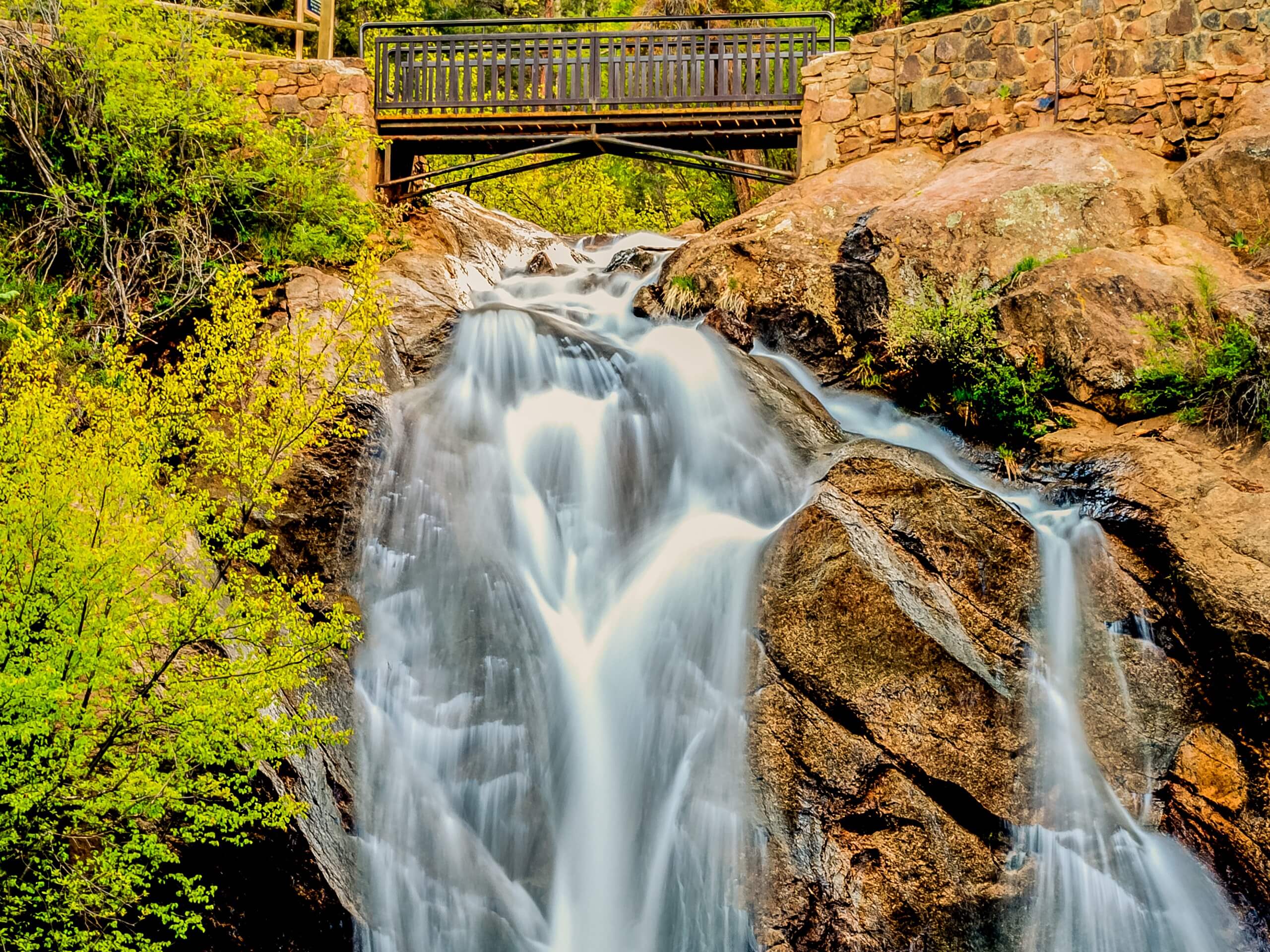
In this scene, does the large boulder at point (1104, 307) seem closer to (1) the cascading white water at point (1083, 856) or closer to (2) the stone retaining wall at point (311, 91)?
(1) the cascading white water at point (1083, 856)

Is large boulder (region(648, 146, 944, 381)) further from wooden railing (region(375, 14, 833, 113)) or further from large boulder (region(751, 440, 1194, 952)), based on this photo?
large boulder (region(751, 440, 1194, 952))

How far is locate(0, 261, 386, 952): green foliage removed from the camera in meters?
6.57

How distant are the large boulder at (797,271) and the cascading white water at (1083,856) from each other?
406 centimetres

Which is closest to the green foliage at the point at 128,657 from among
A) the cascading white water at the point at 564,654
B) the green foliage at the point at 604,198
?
the cascading white water at the point at 564,654

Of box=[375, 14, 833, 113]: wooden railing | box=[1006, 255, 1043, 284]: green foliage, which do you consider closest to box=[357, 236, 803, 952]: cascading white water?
box=[1006, 255, 1043, 284]: green foliage

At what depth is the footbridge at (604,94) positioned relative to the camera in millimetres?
15320

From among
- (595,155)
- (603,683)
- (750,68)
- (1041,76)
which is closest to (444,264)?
(595,155)

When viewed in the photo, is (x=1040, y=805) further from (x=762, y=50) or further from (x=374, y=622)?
(x=762, y=50)

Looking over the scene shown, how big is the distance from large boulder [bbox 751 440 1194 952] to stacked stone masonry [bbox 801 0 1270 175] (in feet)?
22.1

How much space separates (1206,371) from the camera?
10109 mm

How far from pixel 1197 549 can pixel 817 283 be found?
513 cm

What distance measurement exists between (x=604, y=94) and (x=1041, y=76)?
570cm

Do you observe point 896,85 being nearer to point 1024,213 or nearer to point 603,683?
point 1024,213

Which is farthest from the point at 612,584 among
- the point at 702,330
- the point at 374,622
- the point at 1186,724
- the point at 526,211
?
the point at 526,211
